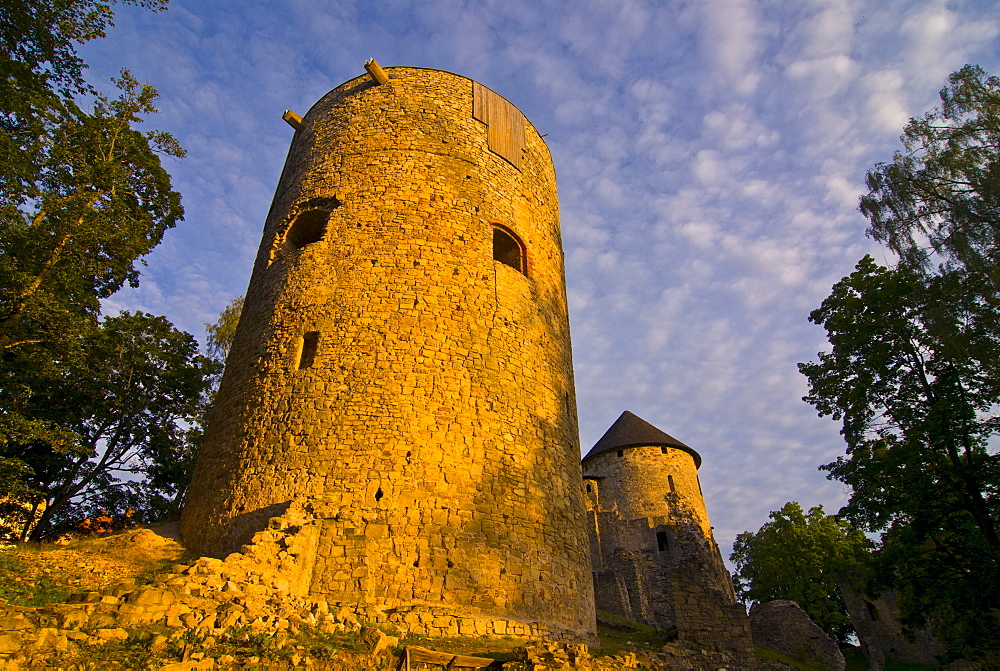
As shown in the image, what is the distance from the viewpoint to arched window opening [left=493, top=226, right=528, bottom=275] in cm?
1027

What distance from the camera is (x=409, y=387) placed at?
25.4 feet

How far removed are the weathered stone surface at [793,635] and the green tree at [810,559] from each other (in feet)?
32.4

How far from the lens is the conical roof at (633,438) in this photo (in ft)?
85.9

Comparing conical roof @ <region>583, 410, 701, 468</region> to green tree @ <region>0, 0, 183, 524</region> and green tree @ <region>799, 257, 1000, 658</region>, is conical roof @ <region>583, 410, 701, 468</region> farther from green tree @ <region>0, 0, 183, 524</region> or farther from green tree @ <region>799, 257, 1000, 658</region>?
green tree @ <region>0, 0, 183, 524</region>

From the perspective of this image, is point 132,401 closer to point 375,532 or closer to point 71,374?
point 71,374

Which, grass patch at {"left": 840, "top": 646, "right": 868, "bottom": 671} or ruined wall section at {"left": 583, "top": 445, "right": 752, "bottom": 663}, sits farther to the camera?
grass patch at {"left": 840, "top": 646, "right": 868, "bottom": 671}

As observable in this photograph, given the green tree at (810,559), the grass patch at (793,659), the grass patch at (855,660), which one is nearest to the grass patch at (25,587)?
the grass patch at (793,659)

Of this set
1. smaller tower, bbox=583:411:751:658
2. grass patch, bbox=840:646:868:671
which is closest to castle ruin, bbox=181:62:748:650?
smaller tower, bbox=583:411:751:658

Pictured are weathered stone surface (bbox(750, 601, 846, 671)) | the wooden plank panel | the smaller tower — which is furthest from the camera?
the smaller tower

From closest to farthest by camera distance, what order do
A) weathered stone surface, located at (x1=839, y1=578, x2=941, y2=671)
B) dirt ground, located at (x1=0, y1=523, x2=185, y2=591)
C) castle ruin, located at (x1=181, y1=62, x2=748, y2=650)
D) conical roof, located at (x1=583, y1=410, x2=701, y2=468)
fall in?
dirt ground, located at (x1=0, y1=523, x2=185, y2=591), castle ruin, located at (x1=181, y1=62, x2=748, y2=650), weathered stone surface, located at (x1=839, y1=578, x2=941, y2=671), conical roof, located at (x1=583, y1=410, x2=701, y2=468)

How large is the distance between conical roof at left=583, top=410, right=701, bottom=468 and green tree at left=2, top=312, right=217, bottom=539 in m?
17.7

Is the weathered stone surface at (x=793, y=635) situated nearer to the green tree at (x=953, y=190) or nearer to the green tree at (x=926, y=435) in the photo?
the green tree at (x=926, y=435)

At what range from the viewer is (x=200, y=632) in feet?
15.9

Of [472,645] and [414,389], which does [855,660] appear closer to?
[472,645]
